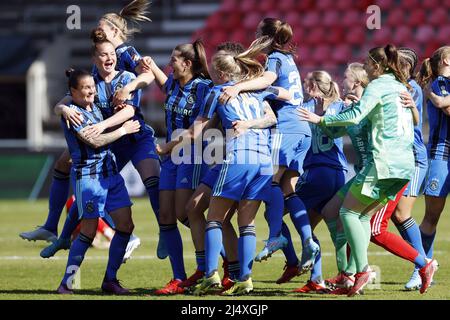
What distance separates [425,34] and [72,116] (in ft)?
52.4

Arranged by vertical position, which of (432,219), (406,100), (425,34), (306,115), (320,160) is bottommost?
(432,219)

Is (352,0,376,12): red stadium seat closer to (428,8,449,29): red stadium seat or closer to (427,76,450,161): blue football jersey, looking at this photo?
(428,8,449,29): red stadium seat

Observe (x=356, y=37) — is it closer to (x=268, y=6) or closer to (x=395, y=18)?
(x=395, y=18)

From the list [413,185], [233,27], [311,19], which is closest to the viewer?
[413,185]

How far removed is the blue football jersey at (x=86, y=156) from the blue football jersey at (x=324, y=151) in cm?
169

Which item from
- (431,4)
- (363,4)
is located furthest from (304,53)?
(431,4)

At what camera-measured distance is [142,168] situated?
26.8 ft

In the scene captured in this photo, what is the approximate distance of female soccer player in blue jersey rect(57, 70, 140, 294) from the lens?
24.7 feet

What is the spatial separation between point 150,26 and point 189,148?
690 inches

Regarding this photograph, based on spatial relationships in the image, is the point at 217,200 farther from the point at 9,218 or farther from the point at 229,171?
the point at 9,218

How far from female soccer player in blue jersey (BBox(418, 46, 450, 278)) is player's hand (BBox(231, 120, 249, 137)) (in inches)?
78.3

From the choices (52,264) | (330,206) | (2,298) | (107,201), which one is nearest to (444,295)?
(330,206)

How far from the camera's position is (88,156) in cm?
759

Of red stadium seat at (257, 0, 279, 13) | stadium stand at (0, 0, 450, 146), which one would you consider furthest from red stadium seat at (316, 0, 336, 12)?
red stadium seat at (257, 0, 279, 13)
